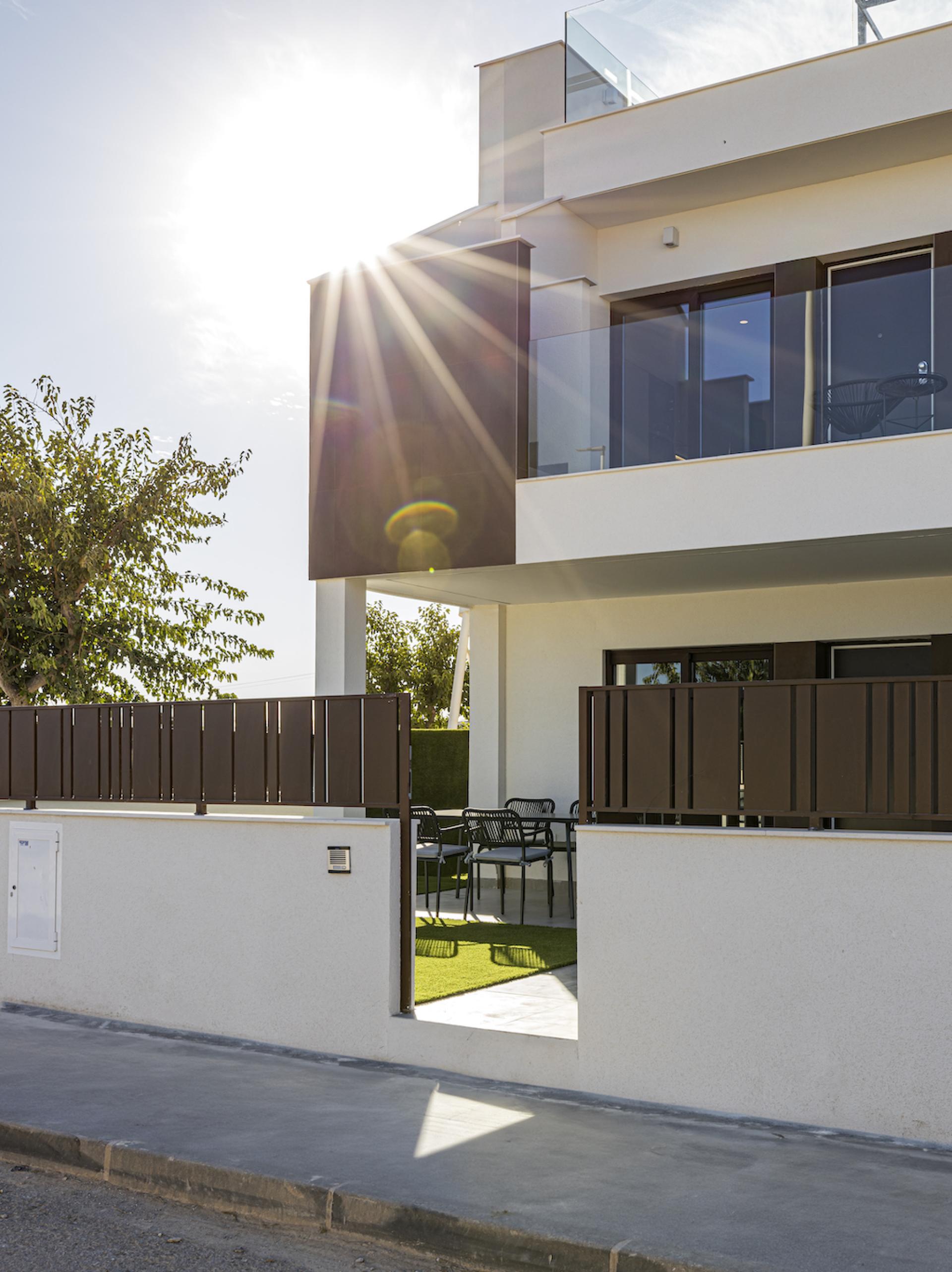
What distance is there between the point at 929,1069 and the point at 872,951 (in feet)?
1.82

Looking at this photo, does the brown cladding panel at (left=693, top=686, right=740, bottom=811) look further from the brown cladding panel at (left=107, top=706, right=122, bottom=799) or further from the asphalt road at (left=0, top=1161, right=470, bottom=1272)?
the brown cladding panel at (left=107, top=706, right=122, bottom=799)

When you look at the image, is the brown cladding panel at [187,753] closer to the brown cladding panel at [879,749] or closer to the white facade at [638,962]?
the white facade at [638,962]

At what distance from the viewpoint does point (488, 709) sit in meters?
13.5

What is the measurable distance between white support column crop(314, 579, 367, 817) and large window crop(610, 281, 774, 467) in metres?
2.75

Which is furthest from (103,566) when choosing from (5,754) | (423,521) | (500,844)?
(500,844)

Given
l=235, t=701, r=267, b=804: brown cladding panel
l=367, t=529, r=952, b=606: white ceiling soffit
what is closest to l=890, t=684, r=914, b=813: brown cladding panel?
l=367, t=529, r=952, b=606: white ceiling soffit

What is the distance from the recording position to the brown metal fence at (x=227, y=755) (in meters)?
7.36

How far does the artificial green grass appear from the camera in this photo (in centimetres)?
823

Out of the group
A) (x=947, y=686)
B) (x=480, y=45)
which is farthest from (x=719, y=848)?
(x=480, y=45)

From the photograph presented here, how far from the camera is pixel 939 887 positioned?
5.54 metres

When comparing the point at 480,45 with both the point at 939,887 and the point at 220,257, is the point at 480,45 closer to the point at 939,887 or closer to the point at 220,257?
the point at 220,257

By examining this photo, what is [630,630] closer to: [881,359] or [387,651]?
[881,359]

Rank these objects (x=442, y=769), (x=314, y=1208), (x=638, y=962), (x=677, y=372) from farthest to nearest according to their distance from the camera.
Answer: (x=442, y=769)
(x=677, y=372)
(x=638, y=962)
(x=314, y=1208)

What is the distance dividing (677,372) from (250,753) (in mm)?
4096
